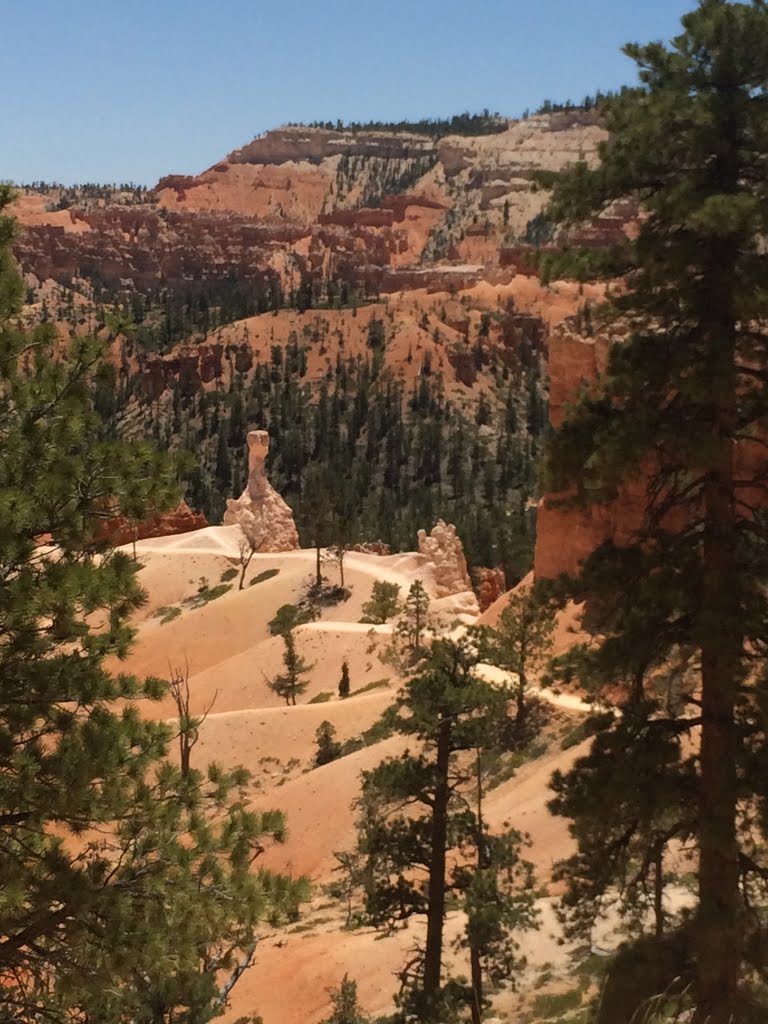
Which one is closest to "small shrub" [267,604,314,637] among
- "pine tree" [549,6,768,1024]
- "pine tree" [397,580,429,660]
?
"pine tree" [397,580,429,660]

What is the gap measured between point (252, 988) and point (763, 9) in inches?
699

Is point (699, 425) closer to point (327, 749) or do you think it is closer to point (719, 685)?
point (719, 685)

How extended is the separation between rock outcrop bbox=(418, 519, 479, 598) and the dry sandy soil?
0.69 m

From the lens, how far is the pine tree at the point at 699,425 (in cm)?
816


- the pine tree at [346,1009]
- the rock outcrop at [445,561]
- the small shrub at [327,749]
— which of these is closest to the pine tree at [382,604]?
the rock outcrop at [445,561]

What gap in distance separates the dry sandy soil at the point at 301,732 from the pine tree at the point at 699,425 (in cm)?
456

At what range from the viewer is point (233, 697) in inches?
1531

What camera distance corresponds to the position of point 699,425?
27.8 feet

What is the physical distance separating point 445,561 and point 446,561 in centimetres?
5

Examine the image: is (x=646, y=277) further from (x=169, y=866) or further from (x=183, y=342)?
(x=183, y=342)

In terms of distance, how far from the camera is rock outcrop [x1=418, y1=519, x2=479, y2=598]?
42.5 meters

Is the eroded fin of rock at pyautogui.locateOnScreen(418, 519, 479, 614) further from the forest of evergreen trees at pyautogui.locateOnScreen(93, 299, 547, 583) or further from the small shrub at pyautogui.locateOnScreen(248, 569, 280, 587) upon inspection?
the forest of evergreen trees at pyautogui.locateOnScreen(93, 299, 547, 583)

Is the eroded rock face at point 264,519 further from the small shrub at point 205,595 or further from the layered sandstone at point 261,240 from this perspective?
the layered sandstone at point 261,240

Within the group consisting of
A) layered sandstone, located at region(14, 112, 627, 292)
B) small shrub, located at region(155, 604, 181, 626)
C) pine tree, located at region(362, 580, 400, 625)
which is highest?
layered sandstone, located at region(14, 112, 627, 292)
